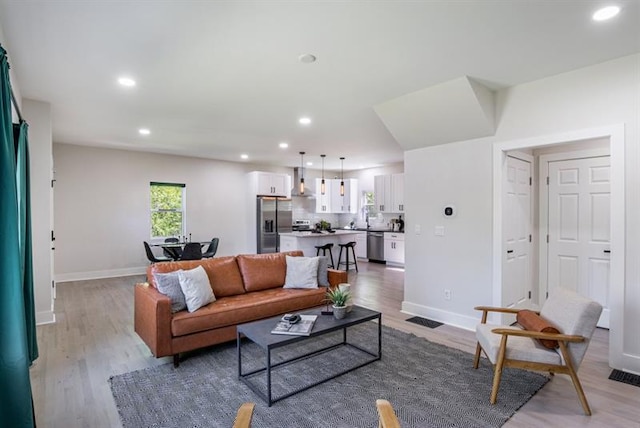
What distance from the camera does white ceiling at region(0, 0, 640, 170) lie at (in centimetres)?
229

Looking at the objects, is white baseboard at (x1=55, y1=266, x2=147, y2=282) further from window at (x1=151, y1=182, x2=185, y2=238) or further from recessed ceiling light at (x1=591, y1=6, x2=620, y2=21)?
recessed ceiling light at (x1=591, y1=6, x2=620, y2=21)

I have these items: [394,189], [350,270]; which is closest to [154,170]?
[350,270]

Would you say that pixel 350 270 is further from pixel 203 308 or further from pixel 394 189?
pixel 203 308

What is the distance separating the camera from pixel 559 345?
7.95 ft

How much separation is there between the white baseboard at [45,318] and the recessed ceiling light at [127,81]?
3038 mm

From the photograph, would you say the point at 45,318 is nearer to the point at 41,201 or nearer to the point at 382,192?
the point at 41,201

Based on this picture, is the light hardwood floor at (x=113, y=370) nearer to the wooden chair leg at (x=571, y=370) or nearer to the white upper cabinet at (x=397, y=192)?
the wooden chair leg at (x=571, y=370)

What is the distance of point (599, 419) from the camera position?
2293mm

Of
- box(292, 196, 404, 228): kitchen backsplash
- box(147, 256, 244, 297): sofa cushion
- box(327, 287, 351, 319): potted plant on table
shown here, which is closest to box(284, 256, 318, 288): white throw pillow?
box(147, 256, 244, 297): sofa cushion

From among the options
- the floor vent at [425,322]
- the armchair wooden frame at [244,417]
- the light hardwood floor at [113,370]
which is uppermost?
the armchair wooden frame at [244,417]

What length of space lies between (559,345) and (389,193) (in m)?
6.93

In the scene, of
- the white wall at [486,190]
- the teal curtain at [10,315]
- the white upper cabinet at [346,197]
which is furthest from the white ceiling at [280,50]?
the white upper cabinet at [346,197]

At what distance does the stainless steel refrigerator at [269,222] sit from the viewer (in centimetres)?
852

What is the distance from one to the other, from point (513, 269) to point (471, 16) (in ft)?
9.70
